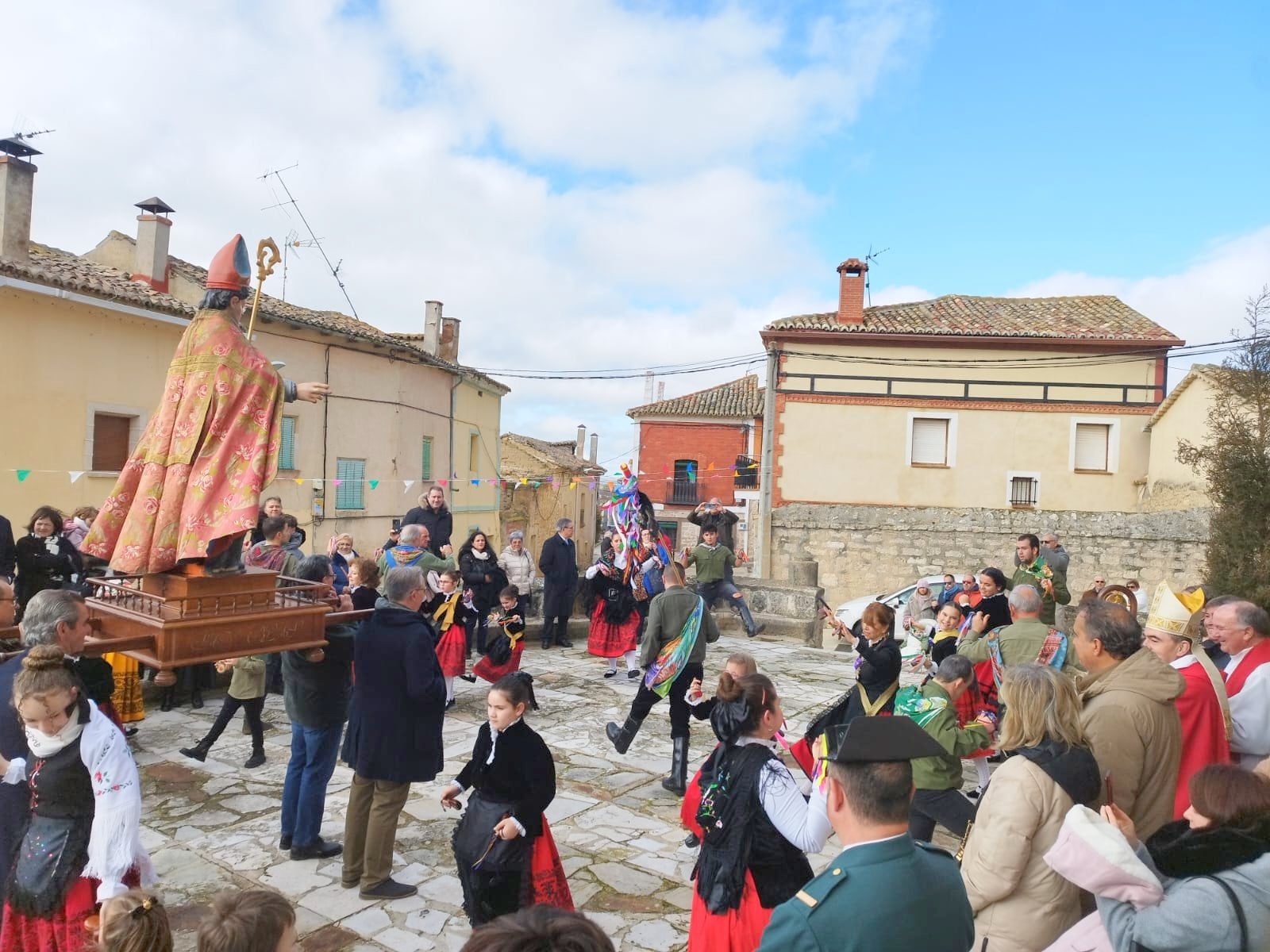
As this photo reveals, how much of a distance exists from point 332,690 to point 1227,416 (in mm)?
13464

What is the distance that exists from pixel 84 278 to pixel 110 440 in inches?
112

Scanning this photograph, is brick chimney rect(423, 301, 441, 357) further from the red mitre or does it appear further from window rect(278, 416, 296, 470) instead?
the red mitre

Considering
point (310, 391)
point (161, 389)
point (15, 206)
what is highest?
point (15, 206)

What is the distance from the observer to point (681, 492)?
36.8 metres

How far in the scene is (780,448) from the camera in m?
22.2

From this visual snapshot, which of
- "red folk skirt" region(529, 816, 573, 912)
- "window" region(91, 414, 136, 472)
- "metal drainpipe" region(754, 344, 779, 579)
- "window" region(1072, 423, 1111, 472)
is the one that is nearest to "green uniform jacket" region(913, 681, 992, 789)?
"red folk skirt" region(529, 816, 573, 912)

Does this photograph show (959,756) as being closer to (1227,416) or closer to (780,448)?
(1227,416)

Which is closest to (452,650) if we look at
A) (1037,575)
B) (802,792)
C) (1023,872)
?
(802,792)

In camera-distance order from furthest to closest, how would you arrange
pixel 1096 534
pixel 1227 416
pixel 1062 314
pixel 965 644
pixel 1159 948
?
pixel 1062 314 < pixel 1096 534 < pixel 1227 416 < pixel 965 644 < pixel 1159 948

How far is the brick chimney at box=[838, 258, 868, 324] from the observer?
22.6 metres

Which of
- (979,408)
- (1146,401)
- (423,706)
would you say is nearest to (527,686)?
(423,706)

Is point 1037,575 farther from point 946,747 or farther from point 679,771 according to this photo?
point 946,747

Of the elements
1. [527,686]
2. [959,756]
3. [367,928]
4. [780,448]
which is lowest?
[367,928]

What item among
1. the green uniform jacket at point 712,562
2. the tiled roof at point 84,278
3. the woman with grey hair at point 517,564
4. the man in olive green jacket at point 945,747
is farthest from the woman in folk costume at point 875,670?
the tiled roof at point 84,278
